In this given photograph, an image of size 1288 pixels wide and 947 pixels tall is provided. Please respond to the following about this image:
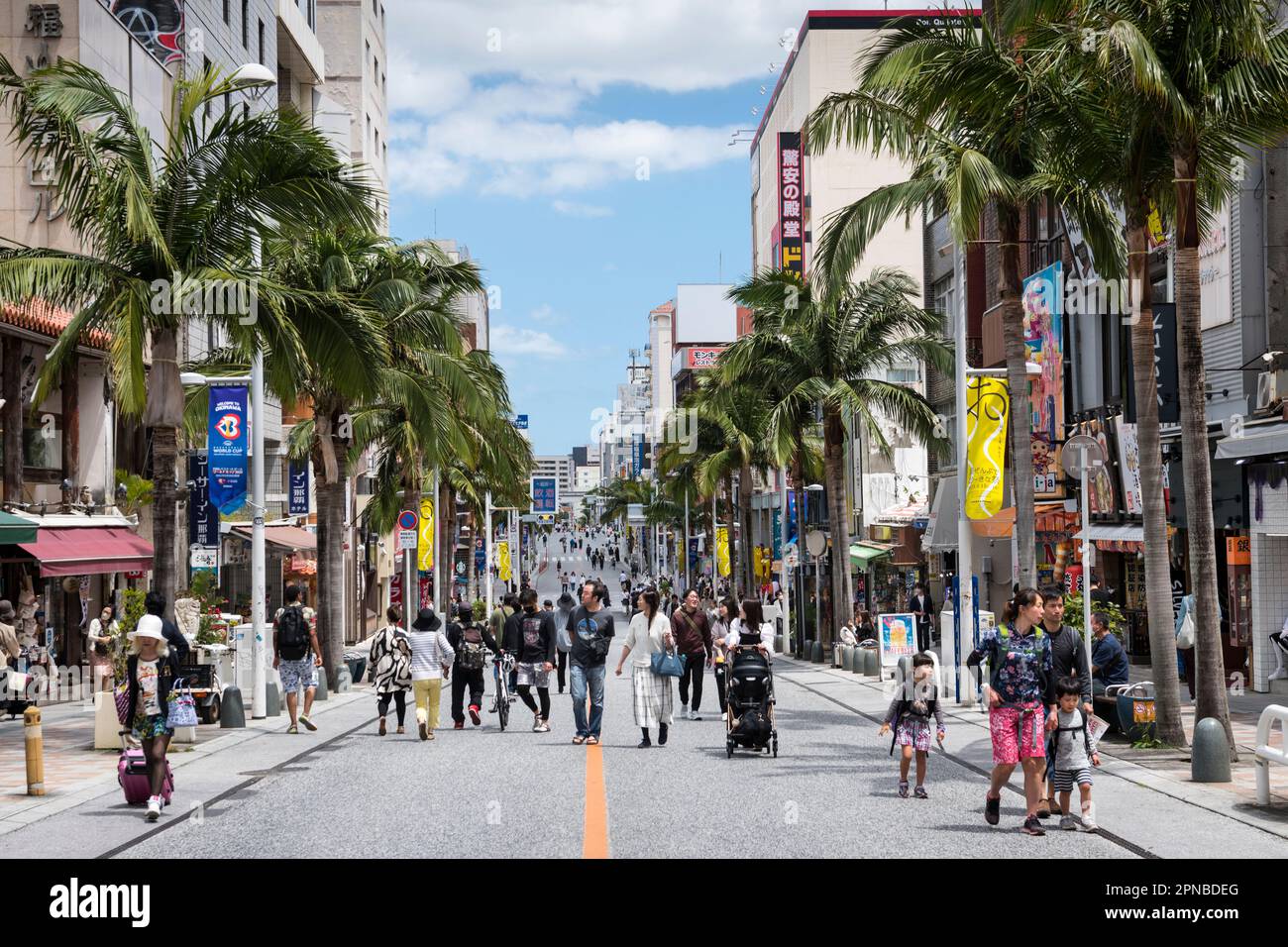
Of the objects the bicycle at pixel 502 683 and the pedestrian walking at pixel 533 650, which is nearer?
the pedestrian walking at pixel 533 650

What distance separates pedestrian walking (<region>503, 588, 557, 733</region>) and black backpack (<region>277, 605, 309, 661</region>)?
267 centimetres

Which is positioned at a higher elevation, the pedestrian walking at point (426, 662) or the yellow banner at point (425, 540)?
the yellow banner at point (425, 540)

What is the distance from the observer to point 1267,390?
24.2 m

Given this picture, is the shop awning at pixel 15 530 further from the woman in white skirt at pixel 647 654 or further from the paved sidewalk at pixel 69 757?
the woman in white skirt at pixel 647 654

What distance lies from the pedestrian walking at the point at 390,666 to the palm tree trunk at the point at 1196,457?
976 centimetres

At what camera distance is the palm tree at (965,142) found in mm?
17531

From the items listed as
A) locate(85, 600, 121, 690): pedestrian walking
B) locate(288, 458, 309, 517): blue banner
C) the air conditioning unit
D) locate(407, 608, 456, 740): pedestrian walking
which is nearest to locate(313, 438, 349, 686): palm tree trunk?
locate(85, 600, 121, 690): pedestrian walking

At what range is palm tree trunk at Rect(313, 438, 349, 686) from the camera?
96.6ft

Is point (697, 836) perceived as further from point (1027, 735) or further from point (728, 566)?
point (728, 566)

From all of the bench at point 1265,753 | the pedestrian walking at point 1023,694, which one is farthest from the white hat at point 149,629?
the bench at point 1265,753

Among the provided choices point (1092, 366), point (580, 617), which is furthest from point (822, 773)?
point (1092, 366)

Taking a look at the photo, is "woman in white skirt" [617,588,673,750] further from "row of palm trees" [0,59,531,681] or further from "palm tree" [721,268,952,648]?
"palm tree" [721,268,952,648]

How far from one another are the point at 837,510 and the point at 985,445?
40.5 feet

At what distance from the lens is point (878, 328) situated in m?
36.2
